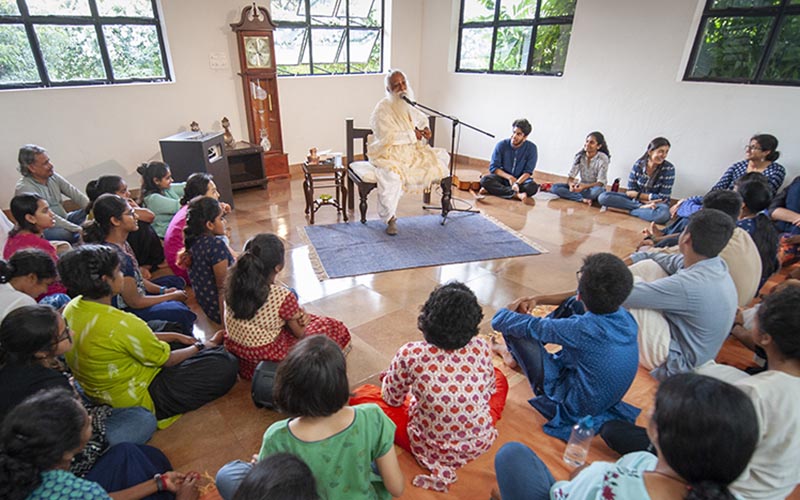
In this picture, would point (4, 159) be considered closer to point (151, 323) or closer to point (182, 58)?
point (182, 58)

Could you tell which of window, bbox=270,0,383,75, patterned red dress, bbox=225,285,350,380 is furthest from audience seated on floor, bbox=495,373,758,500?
window, bbox=270,0,383,75

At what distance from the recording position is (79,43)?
4.24 meters

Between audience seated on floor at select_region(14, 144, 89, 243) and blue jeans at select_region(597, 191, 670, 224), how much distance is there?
16.2 ft

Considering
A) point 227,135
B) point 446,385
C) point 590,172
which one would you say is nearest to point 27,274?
point 446,385

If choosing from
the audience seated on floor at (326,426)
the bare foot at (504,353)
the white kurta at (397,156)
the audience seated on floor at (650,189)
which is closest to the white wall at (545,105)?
the audience seated on floor at (650,189)

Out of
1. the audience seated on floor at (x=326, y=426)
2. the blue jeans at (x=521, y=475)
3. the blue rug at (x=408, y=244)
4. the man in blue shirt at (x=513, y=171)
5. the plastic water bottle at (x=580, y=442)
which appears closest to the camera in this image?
the audience seated on floor at (x=326, y=426)

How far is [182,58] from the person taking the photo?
15.4 feet

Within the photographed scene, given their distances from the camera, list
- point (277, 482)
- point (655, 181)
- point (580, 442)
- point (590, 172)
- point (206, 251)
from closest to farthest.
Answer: point (277, 482)
point (580, 442)
point (206, 251)
point (655, 181)
point (590, 172)

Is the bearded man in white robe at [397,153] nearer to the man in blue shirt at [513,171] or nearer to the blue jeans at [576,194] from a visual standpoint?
the man in blue shirt at [513,171]

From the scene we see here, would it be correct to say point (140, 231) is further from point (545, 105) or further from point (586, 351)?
point (545, 105)

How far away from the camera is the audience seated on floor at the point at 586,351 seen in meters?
1.64

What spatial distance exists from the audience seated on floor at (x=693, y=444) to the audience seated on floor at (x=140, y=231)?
3.13 meters

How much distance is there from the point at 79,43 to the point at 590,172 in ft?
18.5

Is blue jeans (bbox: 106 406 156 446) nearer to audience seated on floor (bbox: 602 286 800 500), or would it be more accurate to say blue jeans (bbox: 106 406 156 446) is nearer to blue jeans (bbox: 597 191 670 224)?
audience seated on floor (bbox: 602 286 800 500)
